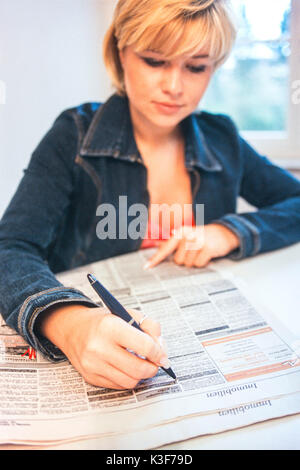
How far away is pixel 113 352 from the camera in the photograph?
0.42 metres

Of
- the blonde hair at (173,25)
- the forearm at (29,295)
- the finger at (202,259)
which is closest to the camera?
the forearm at (29,295)

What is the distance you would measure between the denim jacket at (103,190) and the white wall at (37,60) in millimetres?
135

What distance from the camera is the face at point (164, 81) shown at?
67 cm

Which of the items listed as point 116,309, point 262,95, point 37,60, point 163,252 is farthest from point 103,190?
point 262,95

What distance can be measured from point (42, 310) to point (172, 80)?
0.39m

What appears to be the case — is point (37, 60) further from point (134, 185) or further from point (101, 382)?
point (101, 382)

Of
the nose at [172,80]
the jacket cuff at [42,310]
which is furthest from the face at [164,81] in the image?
the jacket cuff at [42,310]

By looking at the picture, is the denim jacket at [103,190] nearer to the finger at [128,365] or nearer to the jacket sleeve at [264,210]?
the jacket sleeve at [264,210]

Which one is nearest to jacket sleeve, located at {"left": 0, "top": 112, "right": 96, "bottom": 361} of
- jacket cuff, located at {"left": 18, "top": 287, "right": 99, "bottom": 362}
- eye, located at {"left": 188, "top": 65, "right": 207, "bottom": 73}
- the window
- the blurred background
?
jacket cuff, located at {"left": 18, "top": 287, "right": 99, "bottom": 362}

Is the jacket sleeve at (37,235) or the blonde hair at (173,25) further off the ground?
the blonde hair at (173,25)

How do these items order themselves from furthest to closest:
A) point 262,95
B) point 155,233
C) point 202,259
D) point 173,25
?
point 262,95, point 155,233, point 202,259, point 173,25

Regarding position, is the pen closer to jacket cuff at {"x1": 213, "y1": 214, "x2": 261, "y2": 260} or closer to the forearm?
the forearm

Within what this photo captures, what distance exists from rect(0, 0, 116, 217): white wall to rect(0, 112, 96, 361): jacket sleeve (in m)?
0.14

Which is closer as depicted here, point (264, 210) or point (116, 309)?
point (116, 309)
